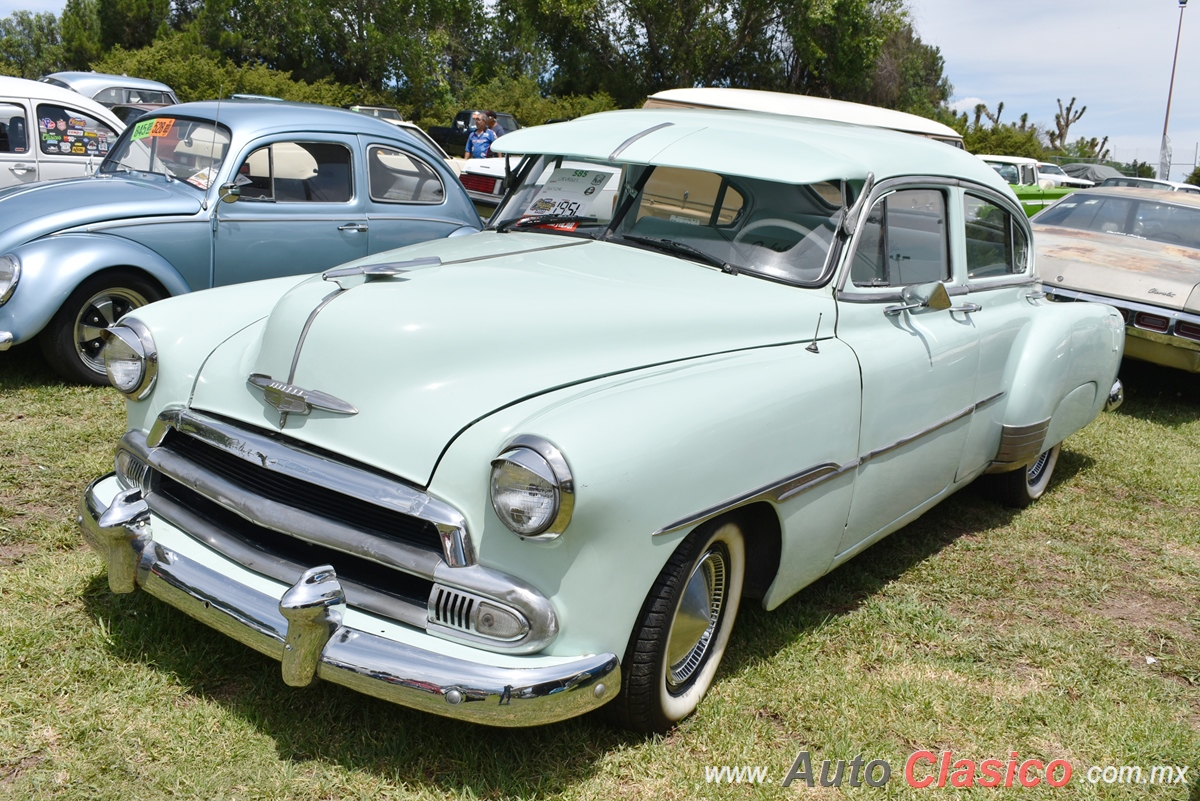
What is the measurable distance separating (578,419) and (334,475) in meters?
0.62

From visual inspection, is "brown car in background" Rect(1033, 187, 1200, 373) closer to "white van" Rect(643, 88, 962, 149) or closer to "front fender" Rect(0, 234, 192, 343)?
"white van" Rect(643, 88, 962, 149)

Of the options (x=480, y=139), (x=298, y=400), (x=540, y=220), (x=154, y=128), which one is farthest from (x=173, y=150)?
(x=480, y=139)

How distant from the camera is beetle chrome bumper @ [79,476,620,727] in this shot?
2.28 m

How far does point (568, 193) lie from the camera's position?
13.0 feet

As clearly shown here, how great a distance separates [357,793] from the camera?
2.50 m

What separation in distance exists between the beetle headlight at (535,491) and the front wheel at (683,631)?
421 millimetres

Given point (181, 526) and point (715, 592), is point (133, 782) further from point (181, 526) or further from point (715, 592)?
point (715, 592)

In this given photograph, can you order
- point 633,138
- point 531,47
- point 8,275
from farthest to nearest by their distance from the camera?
point 531,47
point 8,275
point 633,138

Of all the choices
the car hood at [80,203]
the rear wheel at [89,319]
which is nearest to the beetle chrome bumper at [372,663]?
the rear wheel at [89,319]

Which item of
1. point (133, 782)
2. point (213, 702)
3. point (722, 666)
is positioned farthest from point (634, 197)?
point (133, 782)

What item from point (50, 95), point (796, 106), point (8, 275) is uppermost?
point (796, 106)

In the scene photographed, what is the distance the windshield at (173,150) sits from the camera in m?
5.91

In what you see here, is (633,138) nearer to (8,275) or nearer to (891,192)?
(891,192)

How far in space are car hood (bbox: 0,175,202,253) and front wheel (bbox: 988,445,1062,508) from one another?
4.49 meters
